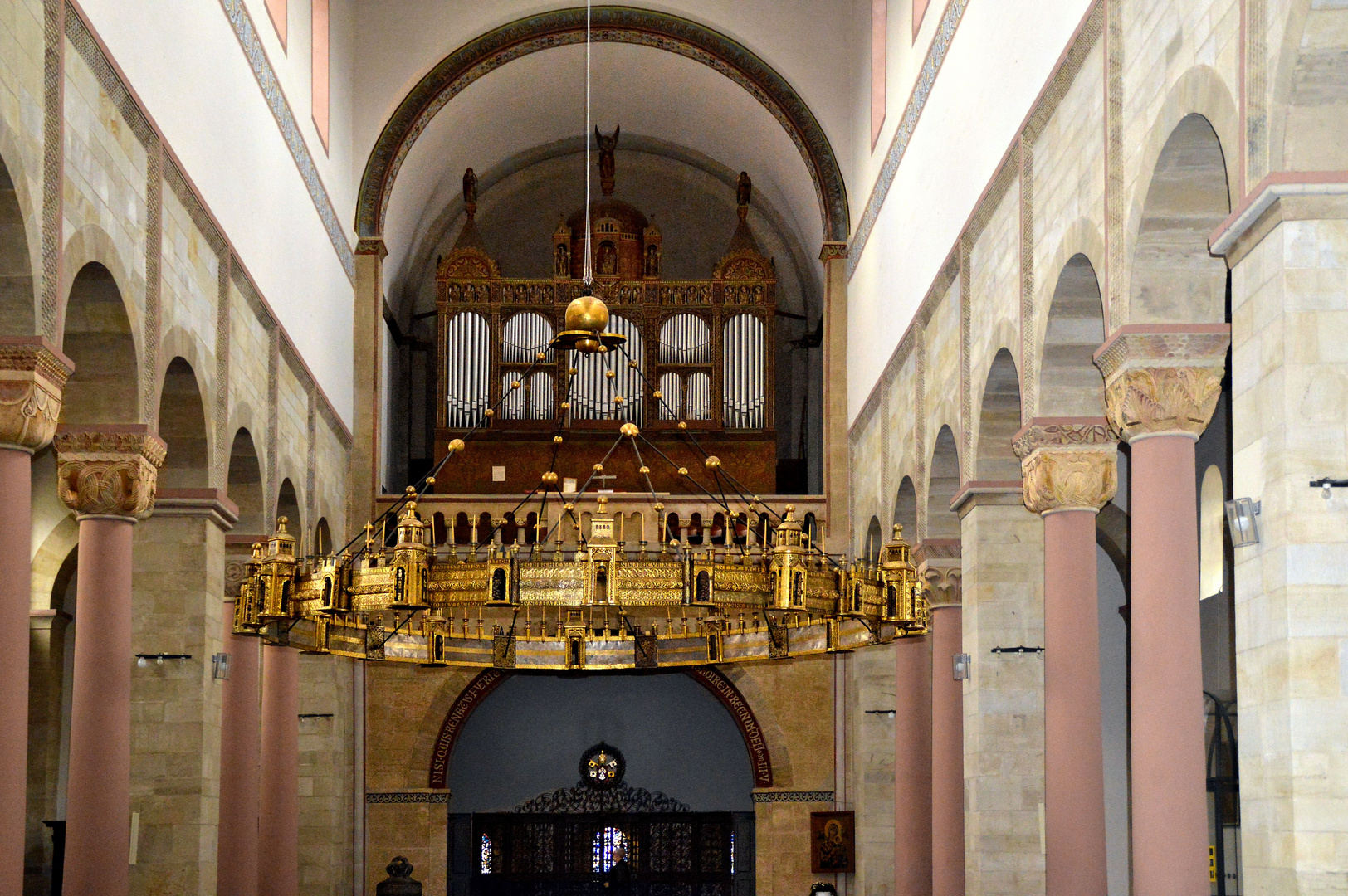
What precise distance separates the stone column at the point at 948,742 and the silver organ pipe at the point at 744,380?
729cm

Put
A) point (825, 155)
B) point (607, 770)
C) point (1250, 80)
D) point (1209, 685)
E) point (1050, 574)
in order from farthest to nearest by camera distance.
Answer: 1. point (607, 770)
2. point (825, 155)
3. point (1209, 685)
4. point (1050, 574)
5. point (1250, 80)

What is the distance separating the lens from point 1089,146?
10.8 meters

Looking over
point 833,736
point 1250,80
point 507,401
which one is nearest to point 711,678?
point 833,736

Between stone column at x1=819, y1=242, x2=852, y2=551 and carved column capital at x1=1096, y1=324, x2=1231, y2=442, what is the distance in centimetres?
1242

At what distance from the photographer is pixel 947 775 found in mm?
15797

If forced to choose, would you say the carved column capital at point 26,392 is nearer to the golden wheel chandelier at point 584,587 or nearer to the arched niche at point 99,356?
the arched niche at point 99,356

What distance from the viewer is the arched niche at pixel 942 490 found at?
16156 mm

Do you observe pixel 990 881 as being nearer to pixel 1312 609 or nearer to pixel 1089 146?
pixel 1089 146

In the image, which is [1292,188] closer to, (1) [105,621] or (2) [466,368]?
(1) [105,621]

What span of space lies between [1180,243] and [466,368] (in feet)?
49.2

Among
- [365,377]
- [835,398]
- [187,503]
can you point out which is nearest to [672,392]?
[835,398]

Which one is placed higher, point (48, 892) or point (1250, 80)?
point (1250, 80)

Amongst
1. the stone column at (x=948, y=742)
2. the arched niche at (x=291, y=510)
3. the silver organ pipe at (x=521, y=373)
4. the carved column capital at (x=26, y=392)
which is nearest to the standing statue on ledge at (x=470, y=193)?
the silver organ pipe at (x=521, y=373)

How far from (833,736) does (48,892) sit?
9237mm
